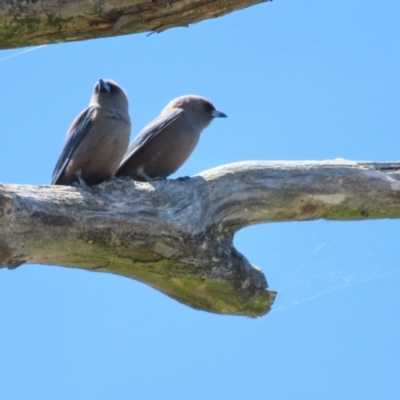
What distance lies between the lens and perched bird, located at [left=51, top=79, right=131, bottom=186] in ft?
22.2

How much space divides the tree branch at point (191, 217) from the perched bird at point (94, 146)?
1.36 metres

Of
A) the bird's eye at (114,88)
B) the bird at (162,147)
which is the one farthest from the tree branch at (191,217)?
the bird's eye at (114,88)

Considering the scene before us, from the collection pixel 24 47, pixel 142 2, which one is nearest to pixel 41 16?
pixel 24 47

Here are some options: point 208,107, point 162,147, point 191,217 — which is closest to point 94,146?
point 162,147

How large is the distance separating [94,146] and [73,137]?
28 cm

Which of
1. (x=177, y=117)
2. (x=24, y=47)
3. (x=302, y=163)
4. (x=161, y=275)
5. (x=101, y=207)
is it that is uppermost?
(x=177, y=117)

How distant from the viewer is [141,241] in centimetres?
507

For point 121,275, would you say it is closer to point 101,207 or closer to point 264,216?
point 101,207

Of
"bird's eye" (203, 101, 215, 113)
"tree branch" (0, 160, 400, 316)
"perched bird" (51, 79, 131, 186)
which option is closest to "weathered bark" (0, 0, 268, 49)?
"tree branch" (0, 160, 400, 316)

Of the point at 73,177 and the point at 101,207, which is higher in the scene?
the point at 73,177

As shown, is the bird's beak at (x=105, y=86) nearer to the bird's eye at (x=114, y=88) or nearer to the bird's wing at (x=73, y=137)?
the bird's eye at (x=114, y=88)

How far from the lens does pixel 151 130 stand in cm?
753

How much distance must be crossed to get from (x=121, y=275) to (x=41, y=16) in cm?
176

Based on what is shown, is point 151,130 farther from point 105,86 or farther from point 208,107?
point 208,107
